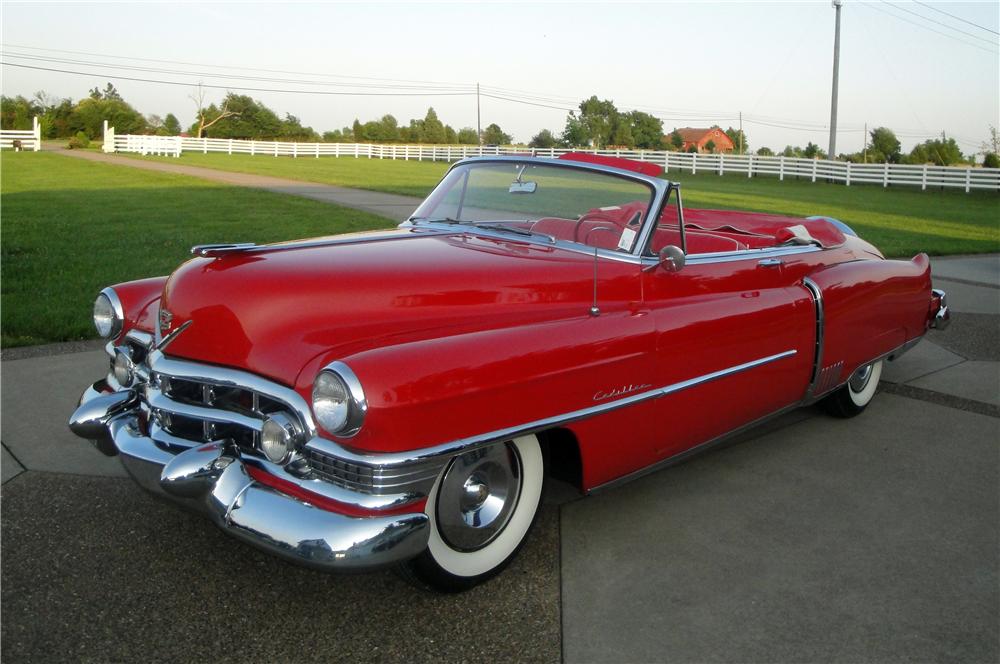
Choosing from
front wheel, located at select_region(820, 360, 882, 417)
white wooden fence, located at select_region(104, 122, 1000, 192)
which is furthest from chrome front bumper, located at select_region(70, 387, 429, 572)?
white wooden fence, located at select_region(104, 122, 1000, 192)

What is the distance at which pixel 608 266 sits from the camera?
352 cm

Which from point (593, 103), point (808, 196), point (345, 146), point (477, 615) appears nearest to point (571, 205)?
point (477, 615)

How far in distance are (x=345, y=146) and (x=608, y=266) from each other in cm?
5063

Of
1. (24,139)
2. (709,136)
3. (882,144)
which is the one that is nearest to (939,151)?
(882,144)

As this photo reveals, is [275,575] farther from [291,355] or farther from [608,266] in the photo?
[608,266]

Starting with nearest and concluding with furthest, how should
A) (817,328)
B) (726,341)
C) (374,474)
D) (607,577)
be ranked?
(374,474), (607,577), (726,341), (817,328)

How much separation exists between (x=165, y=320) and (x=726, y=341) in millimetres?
2219

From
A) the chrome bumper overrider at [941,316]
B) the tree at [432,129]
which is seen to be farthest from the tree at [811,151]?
the chrome bumper overrider at [941,316]

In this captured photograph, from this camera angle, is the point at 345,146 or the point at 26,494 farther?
the point at 345,146

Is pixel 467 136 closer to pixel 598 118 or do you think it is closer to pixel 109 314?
pixel 598 118

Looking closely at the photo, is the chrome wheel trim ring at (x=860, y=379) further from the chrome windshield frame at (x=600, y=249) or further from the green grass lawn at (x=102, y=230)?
the green grass lawn at (x=102, y=230)

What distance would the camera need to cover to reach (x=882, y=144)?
1859 inches

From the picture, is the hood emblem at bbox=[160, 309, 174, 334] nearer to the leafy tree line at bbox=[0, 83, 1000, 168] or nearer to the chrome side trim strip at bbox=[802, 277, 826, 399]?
the chrome side trim strip at bbox=[802, 277, 826, 399]

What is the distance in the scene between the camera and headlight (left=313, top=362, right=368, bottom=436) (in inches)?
99.4
